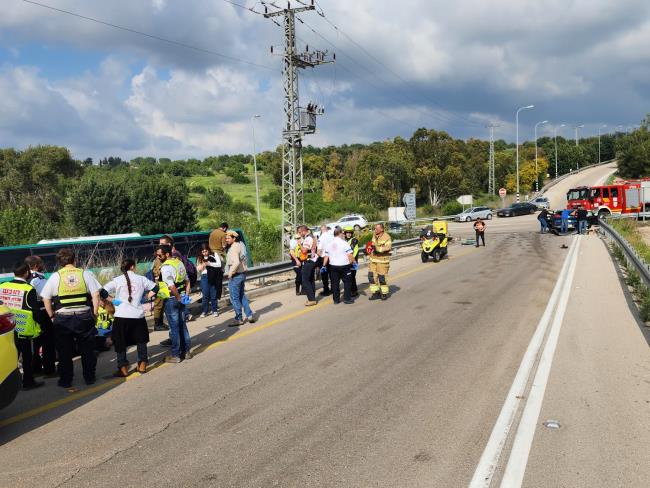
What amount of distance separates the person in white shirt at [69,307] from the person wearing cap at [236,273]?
335 centimetres

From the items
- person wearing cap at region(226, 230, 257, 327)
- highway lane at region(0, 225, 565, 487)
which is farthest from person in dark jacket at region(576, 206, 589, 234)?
person wearing cap at region(226, 230, 257, 327)

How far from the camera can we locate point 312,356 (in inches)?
305

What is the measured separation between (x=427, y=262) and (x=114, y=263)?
38.0 feet

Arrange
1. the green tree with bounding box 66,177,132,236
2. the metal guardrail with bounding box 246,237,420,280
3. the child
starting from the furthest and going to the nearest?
the green tree with bounding box 66,177,132,236 → the metal guardrail with bounding box 246,237,420,280 → the child

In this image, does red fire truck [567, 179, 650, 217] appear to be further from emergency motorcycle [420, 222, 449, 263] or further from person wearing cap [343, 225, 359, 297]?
person wearing cap [343, 225, 359, 297]

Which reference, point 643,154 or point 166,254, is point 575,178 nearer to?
point 643,154

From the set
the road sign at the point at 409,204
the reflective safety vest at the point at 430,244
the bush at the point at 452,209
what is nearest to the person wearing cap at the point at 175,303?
the reflective safety vest at the point at 430,244

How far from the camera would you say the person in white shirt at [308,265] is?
1226 centimetres

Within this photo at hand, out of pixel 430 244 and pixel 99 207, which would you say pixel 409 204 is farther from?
pixel 99 207

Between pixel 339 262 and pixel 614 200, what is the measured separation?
34323mm

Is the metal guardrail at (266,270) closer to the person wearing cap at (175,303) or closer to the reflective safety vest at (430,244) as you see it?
the person wearing cap at (175,303)

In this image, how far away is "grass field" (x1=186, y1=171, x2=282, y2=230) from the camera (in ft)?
220

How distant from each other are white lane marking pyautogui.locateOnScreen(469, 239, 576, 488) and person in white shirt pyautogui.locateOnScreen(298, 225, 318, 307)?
490 centimetres

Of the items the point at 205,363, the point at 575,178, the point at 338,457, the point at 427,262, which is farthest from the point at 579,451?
the point at 575,178
